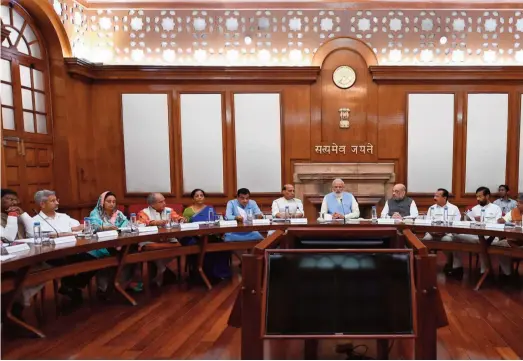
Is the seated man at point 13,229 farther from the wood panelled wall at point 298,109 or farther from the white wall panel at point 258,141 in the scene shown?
the white wall panel at point 258,141

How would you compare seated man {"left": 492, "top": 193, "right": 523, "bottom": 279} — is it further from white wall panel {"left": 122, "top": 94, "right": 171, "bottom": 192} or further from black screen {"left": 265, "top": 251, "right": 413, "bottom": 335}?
white wall panel {"left": 122, "top": 94, "right": 171, "bottom": 192}

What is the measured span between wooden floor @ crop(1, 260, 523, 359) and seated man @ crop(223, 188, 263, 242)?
2.62 ft

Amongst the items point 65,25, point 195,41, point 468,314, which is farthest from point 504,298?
point 65,25

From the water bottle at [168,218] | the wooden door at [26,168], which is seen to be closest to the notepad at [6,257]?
the water bottle at [168,218]

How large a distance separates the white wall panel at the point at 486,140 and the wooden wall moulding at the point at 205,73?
8.46 feet

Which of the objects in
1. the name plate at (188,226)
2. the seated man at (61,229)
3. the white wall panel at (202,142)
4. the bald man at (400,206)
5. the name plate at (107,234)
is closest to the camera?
the name plate at (107,234)

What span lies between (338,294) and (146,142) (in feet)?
15.9

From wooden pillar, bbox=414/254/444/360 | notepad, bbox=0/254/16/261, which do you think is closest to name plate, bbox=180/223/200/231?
notepad, bbox=0/254/16/261

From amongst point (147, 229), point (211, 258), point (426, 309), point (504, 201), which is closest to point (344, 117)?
point (504, 201)

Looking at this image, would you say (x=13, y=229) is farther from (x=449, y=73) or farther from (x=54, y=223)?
(x=449, y=73)

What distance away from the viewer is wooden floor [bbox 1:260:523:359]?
247 centimetres

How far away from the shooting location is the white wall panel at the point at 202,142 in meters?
5.89

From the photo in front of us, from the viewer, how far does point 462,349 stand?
2488 mm

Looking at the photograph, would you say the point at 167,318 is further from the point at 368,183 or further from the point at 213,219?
the point at 368,183
